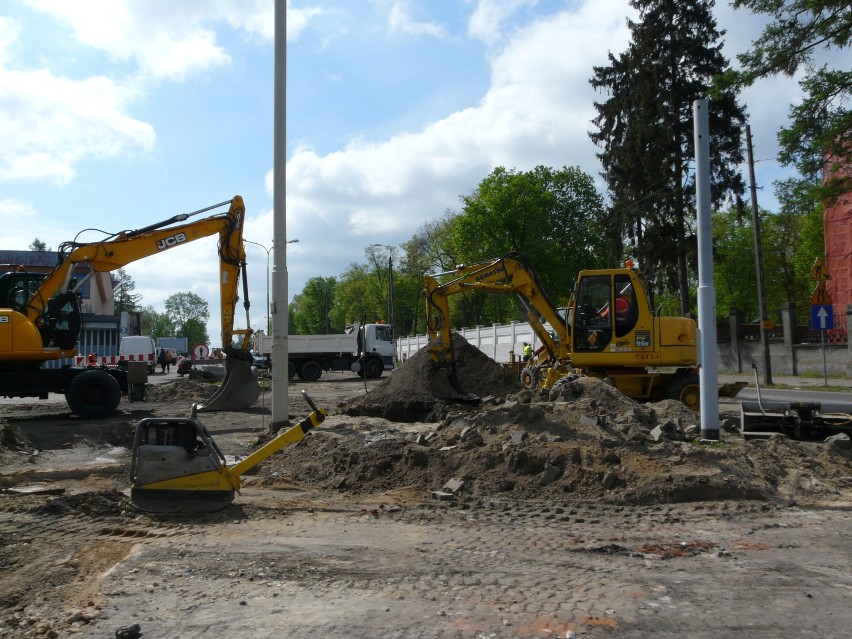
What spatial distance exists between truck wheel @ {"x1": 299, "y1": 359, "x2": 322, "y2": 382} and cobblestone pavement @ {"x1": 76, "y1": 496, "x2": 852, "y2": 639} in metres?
28.3

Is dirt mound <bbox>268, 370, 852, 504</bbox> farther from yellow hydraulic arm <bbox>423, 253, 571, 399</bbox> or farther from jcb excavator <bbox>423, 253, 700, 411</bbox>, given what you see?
yellow hydraulic arm <bbox>423, 253, 571, 399</bbox>

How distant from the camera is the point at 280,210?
505 inches

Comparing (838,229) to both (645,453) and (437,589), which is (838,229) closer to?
(645,453)

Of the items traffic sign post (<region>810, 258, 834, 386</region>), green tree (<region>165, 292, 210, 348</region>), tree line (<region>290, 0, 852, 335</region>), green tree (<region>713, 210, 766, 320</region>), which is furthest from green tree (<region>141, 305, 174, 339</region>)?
traffic sign post (<region>810, 258, 834, 386</region>)

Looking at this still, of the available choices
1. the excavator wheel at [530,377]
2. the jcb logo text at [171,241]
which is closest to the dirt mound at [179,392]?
the jcb logo text at [171,241]

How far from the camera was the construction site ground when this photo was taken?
14.5 feet

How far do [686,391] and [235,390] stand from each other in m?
9.81

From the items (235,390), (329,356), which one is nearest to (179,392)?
(235,390)

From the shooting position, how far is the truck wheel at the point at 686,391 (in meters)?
14.8

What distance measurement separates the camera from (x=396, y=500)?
24.7ft

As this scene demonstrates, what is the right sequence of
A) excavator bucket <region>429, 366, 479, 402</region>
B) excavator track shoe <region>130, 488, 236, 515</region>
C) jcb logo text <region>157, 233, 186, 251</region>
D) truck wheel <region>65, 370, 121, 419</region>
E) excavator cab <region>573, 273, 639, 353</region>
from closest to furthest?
excavator track shoe <region>130, 488, 236, 515</region> → excavator cab <region>573, 273, 639, 353</region> → excavator bucket <region>429, 366, 479, 402</region> → truck wheel <region>65, 370, 121, 419</region> → jcb logo text <region>157, 233, 186, 251</region>

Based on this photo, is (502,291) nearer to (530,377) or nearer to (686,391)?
(530,377)

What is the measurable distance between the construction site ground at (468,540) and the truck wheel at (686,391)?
14.0 feet

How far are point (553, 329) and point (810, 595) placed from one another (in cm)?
1207
